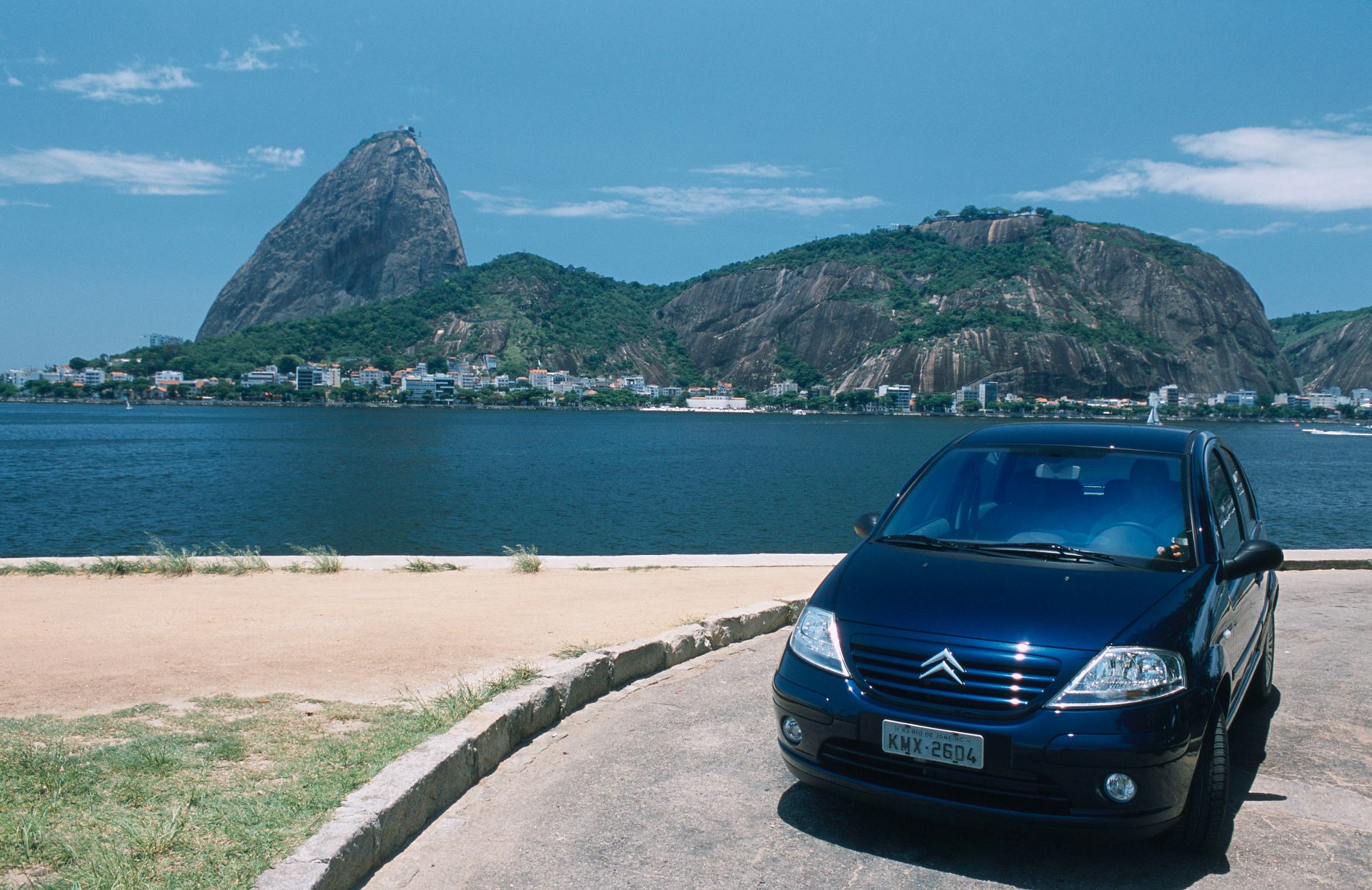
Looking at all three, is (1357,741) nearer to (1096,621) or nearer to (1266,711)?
(1266,711)

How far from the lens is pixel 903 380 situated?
188m

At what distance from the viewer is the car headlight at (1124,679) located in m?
3.66

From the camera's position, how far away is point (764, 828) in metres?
4.25

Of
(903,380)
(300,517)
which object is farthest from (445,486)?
(903,380)

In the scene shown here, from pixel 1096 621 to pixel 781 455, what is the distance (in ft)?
223

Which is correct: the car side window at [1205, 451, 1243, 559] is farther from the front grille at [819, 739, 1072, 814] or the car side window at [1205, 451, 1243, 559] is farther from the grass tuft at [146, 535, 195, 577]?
the grass tuft at [146, 535, 195, 577]

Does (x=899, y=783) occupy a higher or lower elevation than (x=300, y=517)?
higher

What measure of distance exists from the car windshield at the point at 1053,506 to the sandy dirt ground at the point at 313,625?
3.08 m

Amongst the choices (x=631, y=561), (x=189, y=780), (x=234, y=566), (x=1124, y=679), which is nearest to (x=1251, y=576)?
(x=1124, y=679)

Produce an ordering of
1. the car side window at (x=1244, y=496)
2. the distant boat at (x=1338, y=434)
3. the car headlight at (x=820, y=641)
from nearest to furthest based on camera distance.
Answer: the car headlight at (x=820, y=641)
the car side window at (x=1244, y=496)
the distant boat at (x=1338, y=434)

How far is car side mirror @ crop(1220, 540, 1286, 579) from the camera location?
4.48 m

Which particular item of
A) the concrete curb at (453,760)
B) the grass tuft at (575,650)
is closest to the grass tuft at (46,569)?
the grass tuft at (575,650)

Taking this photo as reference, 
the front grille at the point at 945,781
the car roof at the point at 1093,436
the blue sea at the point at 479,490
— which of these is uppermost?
the car roof at the point at 1093,436

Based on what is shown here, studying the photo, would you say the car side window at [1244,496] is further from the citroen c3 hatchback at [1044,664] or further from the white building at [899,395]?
the white building at [899,395]
